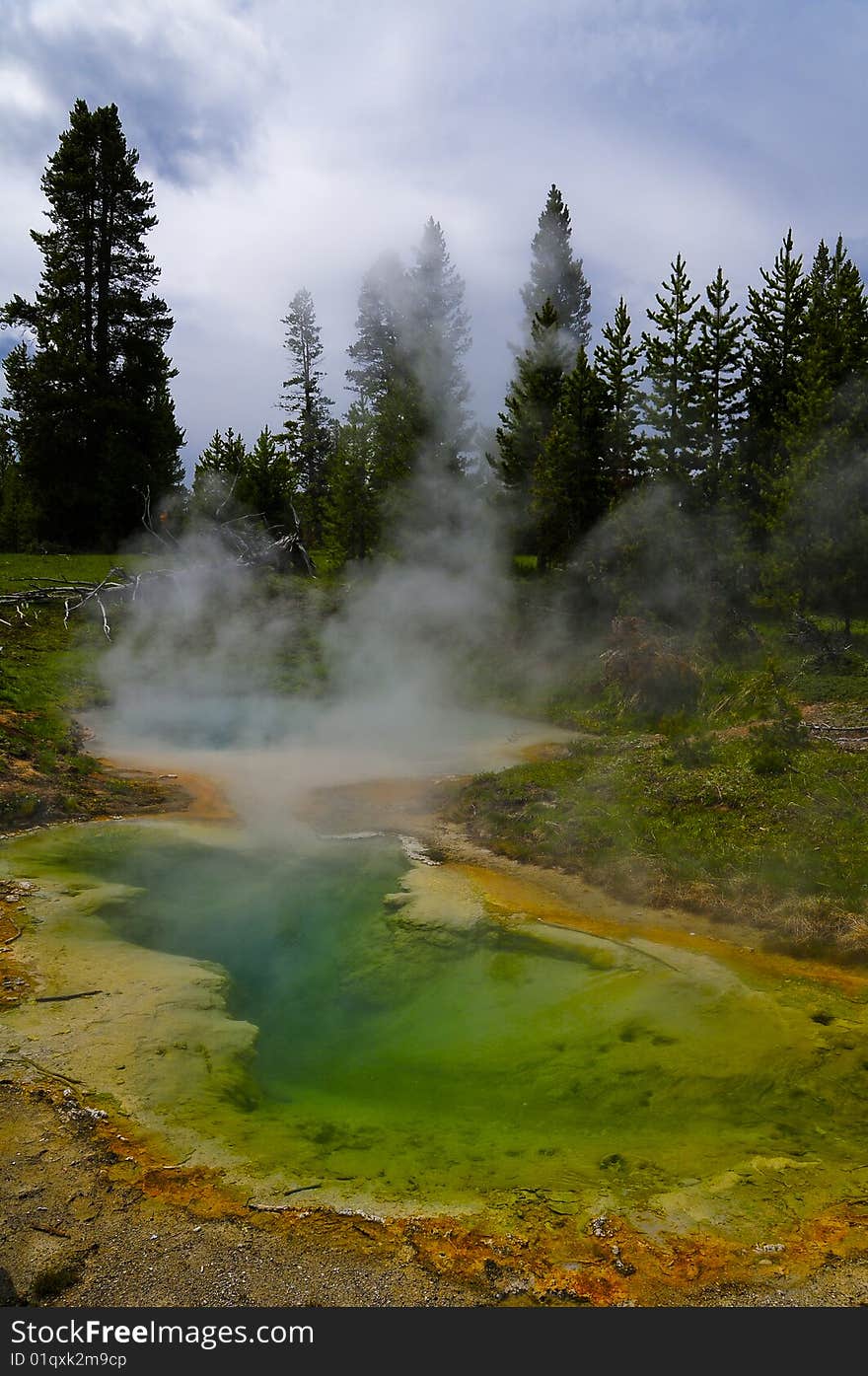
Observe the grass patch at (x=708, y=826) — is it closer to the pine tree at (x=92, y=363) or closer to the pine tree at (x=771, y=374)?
the pine tree at (x=771, y=374)

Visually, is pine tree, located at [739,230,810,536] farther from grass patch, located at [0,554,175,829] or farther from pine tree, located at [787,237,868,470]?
grass patch, located at [0,554,175,829]

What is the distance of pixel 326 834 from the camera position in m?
9.83

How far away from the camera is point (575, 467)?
22156 millimetres

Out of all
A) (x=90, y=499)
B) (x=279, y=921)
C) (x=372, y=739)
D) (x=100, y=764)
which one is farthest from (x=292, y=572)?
(x=279, y=921)

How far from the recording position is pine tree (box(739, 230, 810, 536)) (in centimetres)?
2183

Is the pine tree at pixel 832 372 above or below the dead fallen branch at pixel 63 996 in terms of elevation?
above

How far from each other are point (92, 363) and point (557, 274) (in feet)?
65.9

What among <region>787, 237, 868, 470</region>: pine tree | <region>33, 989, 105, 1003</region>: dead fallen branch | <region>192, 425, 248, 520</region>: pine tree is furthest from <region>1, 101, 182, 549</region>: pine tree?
<region>33, 989, 105, 1003</region>: dead fallen branch

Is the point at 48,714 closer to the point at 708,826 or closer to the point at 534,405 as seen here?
the point at 708,826

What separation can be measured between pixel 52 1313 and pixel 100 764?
945 cm

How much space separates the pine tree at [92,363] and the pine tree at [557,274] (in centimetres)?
1624

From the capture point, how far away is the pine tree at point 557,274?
37000 mm

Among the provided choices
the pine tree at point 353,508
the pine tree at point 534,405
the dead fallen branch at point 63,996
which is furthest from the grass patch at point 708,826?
the pine tree at point 353,508

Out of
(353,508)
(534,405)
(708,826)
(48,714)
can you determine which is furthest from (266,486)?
(708,826)
